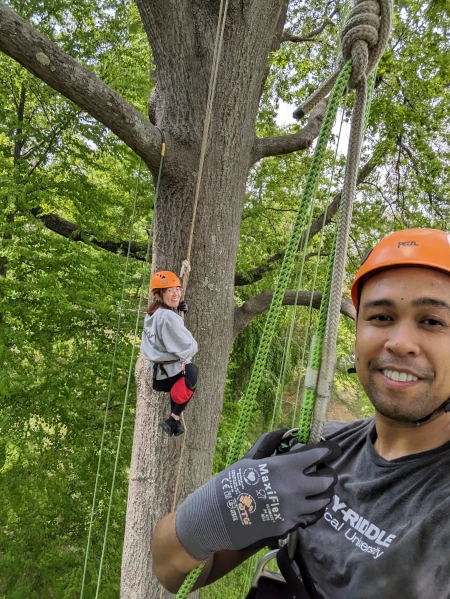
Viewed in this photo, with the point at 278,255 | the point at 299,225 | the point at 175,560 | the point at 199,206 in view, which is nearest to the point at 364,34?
the point at 299,225

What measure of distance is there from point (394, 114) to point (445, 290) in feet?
14.9

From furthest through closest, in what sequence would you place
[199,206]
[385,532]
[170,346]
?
[199,206] < [170,346] < [385,532]

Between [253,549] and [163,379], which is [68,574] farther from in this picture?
[253,549]

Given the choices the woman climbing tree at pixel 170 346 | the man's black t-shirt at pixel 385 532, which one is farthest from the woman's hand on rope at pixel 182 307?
the man's black t-shirt at pixel 385 532

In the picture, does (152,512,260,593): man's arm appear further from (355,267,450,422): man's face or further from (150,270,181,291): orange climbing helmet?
(150,270,181,291): orange climbing helmet

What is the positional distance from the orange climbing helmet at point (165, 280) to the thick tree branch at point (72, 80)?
75cm

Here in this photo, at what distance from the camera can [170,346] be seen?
2.65 metres

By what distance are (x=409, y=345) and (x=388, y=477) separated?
34 centimetres

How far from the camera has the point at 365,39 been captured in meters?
1.09

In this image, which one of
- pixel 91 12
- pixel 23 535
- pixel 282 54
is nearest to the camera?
pixel 91 12

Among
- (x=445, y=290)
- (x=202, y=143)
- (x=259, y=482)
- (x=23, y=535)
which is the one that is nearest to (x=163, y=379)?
(x=202, y=143)

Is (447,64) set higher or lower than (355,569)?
higher

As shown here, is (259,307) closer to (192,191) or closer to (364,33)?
(192,191)

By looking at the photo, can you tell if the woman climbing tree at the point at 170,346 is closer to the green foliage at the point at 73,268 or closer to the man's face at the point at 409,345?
the green foliage at the point at 73,268
